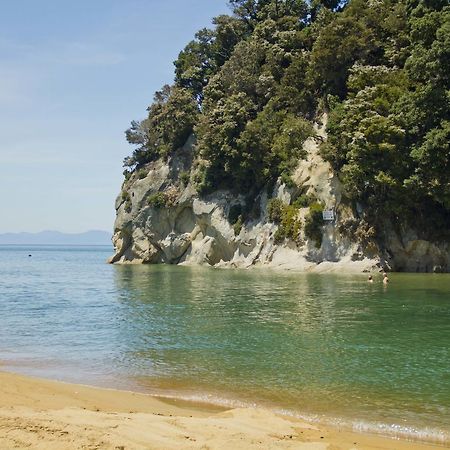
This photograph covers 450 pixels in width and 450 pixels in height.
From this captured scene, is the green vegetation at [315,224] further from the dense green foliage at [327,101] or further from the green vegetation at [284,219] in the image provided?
the green vegetation at [284,219]

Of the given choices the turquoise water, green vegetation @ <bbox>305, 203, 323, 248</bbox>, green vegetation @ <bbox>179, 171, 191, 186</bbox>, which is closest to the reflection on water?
the turquoise water

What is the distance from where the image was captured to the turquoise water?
11.7m

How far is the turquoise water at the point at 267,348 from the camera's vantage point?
461 inches

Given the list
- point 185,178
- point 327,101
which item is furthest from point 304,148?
point 185,178

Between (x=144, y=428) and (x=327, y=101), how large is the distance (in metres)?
51.9

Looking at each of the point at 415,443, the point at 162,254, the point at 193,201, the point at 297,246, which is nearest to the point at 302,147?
the point at 297,246

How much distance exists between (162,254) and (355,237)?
3505 centimetres

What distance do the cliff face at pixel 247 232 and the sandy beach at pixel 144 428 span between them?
3850cm

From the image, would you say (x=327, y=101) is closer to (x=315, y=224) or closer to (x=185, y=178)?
(x=315, y=224)

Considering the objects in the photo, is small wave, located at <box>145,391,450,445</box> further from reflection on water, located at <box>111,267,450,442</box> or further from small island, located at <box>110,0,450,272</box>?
small island, located at <box>110,0,450,272</box>

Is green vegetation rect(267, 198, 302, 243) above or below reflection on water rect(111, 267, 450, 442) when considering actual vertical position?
above

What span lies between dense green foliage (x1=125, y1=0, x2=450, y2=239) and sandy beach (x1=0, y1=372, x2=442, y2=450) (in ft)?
109

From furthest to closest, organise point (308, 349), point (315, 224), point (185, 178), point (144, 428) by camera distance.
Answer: point (185, 178) → point (315, 224) → point (308, 349) → point (144, 428)

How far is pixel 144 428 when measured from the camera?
8.23m
